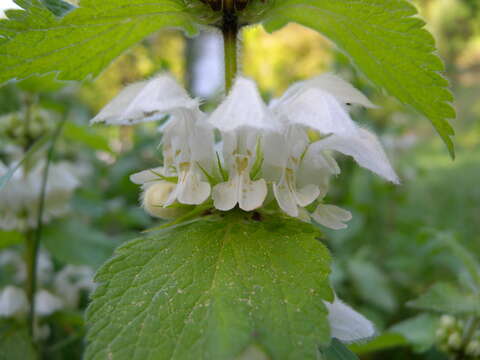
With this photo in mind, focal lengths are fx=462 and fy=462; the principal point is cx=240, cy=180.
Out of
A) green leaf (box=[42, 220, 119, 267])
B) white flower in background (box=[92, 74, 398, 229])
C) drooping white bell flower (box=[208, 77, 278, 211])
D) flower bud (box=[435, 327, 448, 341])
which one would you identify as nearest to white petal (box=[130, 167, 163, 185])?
white flower in background (box=[92, 74, 398, 229])

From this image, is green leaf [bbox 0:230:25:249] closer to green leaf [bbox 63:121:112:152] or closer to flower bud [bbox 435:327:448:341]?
green leaf [bbox 63:121:112:152]

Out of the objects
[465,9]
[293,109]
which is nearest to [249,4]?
[293,109]

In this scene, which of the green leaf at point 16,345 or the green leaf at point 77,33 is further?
the green leaf at point 16,345

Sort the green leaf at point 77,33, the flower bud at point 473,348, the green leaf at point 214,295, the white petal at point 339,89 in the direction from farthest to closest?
the flower bud at point 473,348, the white petal at point 339,89, the green leaf at point 77,33, the green leaf at point 214,295

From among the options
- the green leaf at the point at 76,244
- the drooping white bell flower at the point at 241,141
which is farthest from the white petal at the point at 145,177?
the green leaf at the point at 76,244

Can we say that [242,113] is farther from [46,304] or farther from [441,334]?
[46,304]

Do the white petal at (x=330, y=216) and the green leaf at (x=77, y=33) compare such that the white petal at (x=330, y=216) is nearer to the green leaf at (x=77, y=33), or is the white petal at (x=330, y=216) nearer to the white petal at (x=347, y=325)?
the white petal at (x=347, y=325)

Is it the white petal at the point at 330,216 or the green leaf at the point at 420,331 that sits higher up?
the white petal at the point at 330,216
